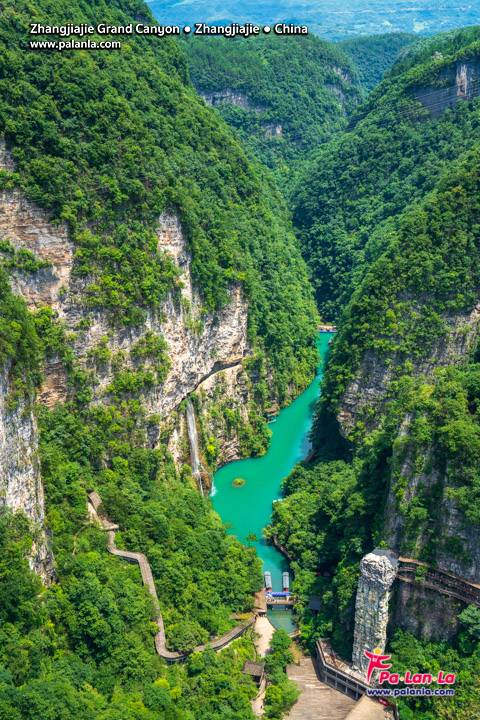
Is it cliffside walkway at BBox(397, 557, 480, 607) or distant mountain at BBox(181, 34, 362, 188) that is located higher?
distant mountain at BBox(181, 34, 362, 188)

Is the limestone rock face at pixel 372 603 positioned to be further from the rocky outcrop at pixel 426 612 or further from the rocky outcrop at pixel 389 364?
the rocky outcrop at pixel 389 364

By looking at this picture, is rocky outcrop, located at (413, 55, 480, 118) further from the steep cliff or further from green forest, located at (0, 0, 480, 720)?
green forest, located at (0, 0, 480, 720)

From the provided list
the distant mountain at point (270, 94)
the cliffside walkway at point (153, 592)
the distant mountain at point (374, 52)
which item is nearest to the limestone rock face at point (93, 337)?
the cliffside walkway at point (153, 592)

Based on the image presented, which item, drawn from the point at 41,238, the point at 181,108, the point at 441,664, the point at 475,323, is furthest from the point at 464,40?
the point at 441,664

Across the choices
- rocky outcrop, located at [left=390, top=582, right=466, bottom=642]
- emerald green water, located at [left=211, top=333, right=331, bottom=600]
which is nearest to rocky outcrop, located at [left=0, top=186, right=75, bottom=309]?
emerald green water, located at [left=211, top=333, right=331, bottom=600]

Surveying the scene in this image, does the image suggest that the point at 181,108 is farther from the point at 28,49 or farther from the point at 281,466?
the point at 281,466

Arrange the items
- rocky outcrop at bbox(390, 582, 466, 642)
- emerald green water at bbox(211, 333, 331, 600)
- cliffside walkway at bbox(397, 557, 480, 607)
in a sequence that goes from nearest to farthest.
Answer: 1. cliffside walkway at bbox(397, 557, 480, 607)
2. rocky outcrop at bbox(390, 582, 466, 642)
3. emerald green water at bbox(211, 333, 331, 600)

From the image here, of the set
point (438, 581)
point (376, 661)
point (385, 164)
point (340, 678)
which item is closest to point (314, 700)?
point (340, 678)
